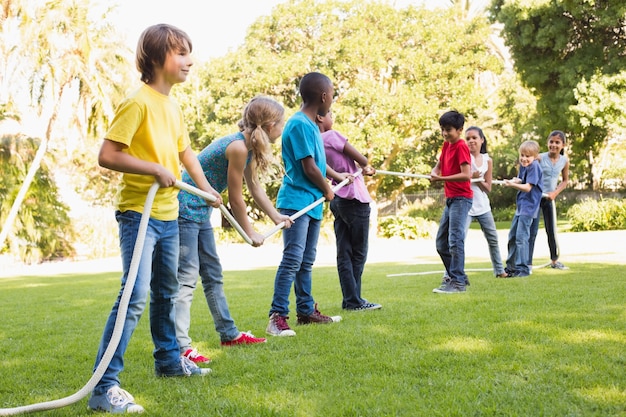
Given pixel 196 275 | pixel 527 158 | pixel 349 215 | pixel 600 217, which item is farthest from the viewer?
pixel 600 217

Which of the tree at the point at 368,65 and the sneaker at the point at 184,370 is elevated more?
the tree at the point at 368,65

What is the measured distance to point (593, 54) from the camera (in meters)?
22.3

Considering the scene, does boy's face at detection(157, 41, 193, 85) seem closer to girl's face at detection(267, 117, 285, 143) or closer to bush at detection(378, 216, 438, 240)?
girl's face at detection(267, 117, 285, 143)

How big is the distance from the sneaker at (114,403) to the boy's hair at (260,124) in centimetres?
170

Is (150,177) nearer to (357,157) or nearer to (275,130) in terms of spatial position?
(275,130)

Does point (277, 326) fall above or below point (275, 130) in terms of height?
below

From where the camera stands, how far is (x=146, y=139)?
3.16 metres

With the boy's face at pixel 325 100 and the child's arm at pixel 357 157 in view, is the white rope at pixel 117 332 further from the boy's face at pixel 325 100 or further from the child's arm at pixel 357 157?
the child's arm at pixel 357 157

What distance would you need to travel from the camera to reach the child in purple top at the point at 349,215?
5691 millimetres

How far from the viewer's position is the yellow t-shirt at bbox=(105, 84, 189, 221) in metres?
3.05

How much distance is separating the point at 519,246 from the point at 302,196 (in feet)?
13.2

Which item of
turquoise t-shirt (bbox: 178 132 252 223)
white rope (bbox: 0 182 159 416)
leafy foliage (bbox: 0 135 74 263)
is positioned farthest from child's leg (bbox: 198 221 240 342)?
leafy foliage (bbox: 0 135 74 263)

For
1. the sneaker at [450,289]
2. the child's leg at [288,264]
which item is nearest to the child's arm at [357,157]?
the child's leg at [288,264]

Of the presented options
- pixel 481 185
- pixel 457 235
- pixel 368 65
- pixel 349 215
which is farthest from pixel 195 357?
pixel 368 65
